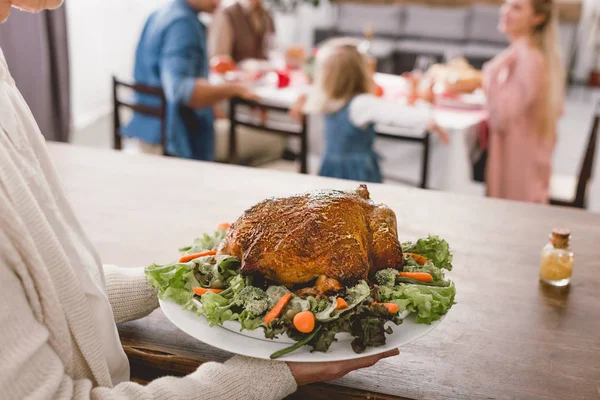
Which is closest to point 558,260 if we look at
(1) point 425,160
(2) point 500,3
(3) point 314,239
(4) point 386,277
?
(4) point 386,277

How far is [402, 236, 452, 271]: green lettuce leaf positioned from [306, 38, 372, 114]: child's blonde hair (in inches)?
73.9

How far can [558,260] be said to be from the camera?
128 centimetres

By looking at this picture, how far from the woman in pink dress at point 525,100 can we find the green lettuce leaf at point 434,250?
2.15 m

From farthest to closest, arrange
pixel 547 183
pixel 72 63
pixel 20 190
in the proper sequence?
1. pixel 72 63
2. pixel 547 183
3. pixel 20 190

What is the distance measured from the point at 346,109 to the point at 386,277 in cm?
202

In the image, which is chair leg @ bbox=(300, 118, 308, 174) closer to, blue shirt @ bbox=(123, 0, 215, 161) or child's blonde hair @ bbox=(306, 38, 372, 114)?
child's blonde hair @ bbox=(306, 38, 372, 114)

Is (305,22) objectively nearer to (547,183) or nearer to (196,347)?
(547,183)

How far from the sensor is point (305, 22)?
327 inches

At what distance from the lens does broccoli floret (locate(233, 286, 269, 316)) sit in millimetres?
950

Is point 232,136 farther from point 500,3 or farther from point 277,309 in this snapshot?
point 500,3

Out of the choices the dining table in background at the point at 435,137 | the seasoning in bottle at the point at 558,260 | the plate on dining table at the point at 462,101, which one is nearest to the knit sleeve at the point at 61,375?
the seasoning in bottle at the point at 558,260

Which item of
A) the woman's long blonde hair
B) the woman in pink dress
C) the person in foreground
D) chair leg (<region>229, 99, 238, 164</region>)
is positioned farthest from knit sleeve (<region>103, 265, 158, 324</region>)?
the woman's long blonde hair

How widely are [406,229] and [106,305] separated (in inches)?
30.1

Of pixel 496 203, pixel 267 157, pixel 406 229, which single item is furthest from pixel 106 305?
pixel 267 157
